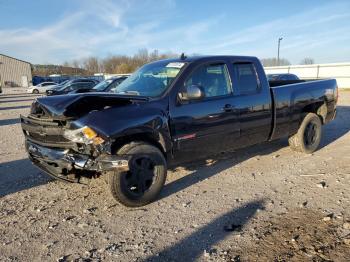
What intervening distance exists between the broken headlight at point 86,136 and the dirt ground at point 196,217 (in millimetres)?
974

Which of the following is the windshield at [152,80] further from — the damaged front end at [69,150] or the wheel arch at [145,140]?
the damaged front end at [69,150]

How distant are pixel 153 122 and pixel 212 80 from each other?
4.65ft

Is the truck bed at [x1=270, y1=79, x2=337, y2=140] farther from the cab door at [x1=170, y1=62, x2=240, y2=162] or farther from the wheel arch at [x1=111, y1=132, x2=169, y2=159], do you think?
the wheel arch at [x1=111, y1=132, x2=169, y2=159]

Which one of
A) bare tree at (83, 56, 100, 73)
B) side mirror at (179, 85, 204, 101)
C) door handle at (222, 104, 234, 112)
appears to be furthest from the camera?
bare tree at (83, 56, 100, 73)

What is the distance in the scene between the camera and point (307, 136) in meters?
7.28

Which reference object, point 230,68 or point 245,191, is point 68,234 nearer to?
point 245,191

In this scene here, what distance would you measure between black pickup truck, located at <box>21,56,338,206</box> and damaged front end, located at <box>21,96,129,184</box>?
0.01 metres

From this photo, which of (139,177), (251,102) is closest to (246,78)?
(251,102)

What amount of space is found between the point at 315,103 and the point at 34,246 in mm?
6127

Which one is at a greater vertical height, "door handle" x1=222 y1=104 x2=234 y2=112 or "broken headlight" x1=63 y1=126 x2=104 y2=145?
"door handle" x1=222 y1=104 x2=234 y2=112

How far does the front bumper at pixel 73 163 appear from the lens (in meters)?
4.09

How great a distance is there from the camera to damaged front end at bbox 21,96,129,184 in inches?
161

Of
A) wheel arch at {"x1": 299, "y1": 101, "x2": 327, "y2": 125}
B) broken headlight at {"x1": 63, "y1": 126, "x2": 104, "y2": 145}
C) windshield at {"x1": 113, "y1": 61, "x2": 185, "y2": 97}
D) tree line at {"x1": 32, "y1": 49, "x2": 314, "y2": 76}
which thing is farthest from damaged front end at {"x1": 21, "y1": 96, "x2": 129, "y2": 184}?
tree line at {"x1": 32, "y1": 49, "x2": 314, "y2": 76}

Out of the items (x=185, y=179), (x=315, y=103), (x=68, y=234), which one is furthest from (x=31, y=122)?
(x=315, y=103)
